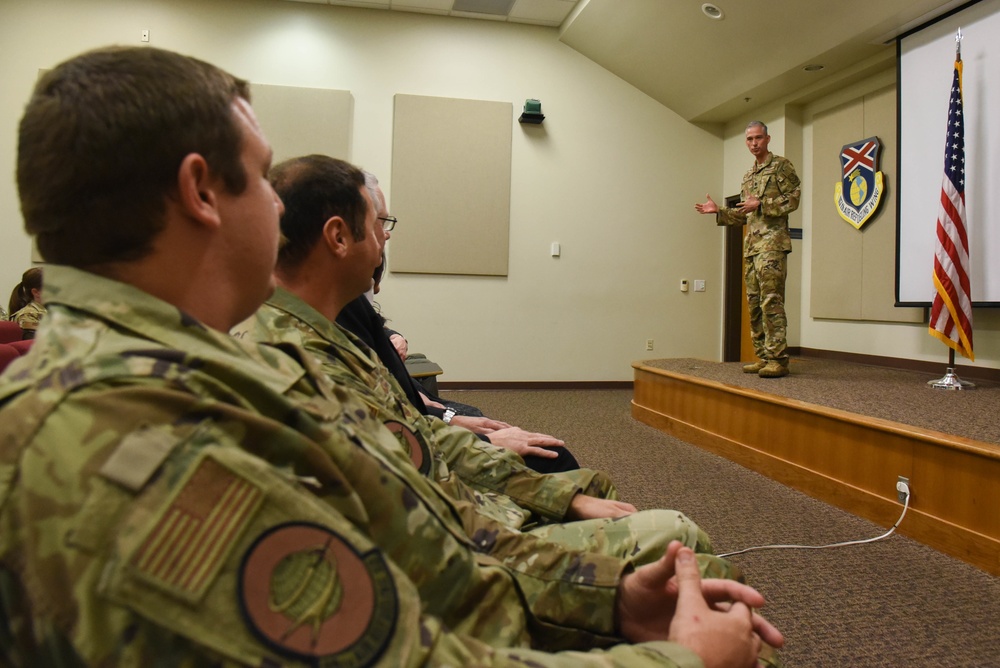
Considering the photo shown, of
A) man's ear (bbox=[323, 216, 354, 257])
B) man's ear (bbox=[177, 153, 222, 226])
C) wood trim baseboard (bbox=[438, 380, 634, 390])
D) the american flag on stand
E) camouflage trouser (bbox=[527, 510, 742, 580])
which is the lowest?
wood trim baseboard (bbox=[438, 380, 634, 390])

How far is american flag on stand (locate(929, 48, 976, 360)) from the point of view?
3365 mm

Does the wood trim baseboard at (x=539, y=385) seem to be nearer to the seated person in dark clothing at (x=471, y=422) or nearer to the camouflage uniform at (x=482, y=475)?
the seated person in dark clothing at (x=471, y=422)

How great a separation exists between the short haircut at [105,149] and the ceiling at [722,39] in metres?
4.25

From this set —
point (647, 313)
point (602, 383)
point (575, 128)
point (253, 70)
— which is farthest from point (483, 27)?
point (602, 383)

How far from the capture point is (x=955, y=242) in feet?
11.1

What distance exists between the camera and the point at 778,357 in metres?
3.86

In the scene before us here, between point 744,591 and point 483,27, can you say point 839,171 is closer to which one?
point 483,27

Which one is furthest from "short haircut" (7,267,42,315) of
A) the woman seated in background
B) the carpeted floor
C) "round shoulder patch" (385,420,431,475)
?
"round shoulder patch" (385,420,431,475)

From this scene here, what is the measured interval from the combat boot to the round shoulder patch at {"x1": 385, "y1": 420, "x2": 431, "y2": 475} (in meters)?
3.27

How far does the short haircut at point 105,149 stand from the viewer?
494 mm

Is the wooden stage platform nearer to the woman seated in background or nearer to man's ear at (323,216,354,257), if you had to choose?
man's ear at (323,216,354,257)

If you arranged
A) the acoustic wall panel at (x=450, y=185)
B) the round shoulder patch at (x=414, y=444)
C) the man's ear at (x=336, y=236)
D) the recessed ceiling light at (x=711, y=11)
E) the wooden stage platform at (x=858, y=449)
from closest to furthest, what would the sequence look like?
the round shoulder patch at (x=414, y=444)
the man's ear at (x=336, y=236)
the wooden stage platform at (x=858, y=449)
the recessed ceiling light at (x=711, y=11)
the acoustic wall panel at (x=450, y=185)

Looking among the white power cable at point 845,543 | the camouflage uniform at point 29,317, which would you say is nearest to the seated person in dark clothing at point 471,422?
the white power cable at point 845,543

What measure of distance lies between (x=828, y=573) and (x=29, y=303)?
379 centimetres
